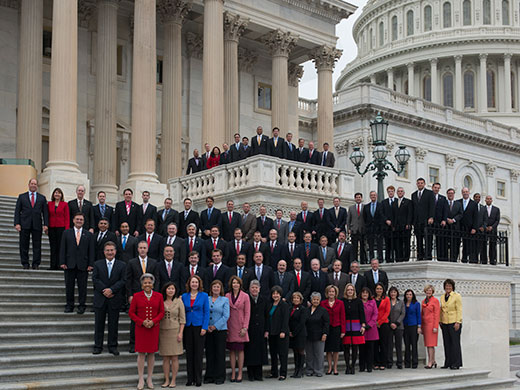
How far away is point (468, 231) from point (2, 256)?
10.8m

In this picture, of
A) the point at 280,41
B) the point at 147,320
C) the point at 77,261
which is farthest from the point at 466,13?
the point at 147,320

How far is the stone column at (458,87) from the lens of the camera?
80000mm

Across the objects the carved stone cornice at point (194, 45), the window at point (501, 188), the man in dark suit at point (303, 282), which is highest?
the carved stone cornice at point (194, 45)

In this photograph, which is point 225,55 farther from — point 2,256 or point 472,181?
point 472,181

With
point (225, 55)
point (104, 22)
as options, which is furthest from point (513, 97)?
point (104, 22)

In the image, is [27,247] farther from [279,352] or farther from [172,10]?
[172,10]

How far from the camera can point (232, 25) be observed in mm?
33875

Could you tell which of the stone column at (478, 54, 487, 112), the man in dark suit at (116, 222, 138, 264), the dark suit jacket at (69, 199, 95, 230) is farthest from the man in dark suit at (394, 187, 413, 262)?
the stone column at (478, 54, 487, 112)

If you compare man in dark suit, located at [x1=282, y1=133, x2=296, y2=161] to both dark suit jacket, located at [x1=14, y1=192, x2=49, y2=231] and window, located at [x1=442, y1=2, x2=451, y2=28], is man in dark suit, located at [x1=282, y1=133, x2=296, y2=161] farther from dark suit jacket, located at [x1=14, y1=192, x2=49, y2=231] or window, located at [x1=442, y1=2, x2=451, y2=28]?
window, located at [x1=442, y1=2, x2=451, y2=28]

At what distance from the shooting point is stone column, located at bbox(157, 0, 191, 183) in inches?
1280

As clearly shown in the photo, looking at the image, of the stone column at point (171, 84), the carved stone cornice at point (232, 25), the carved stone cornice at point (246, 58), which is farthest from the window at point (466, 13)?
the stone column at point (171, 84)

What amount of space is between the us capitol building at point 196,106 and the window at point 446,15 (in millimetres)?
27500

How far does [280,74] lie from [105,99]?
901 centimetres

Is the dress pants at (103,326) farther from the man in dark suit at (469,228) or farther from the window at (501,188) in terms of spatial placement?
the window at (501,188)
